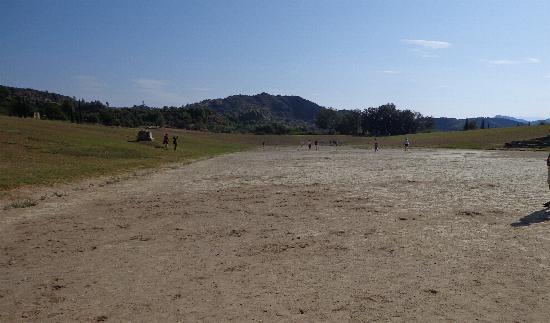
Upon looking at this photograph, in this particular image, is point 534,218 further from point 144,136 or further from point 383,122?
point 383,122

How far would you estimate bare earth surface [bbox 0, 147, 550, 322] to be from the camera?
A: 6.67m

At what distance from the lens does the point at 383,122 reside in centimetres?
17062

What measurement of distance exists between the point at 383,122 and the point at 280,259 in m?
167

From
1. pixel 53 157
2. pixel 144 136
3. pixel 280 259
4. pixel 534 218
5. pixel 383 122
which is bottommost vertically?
pixel 280 259

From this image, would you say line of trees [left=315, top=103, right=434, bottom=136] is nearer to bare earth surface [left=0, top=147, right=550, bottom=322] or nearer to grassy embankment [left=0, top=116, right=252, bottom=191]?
grassy embankment [left=0, top=116, right=252, bottom=191]

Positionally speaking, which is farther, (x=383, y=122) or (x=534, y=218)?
(x=383, y=122)

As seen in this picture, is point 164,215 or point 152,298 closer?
point 152,298

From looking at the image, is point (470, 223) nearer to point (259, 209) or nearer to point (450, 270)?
point (450, 270)

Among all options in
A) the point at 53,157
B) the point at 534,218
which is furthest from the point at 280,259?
the point at 53,157

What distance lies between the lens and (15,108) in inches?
4028

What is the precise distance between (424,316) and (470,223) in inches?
267

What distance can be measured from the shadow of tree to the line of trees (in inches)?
5972

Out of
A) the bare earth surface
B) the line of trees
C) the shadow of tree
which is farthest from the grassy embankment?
the line of trees

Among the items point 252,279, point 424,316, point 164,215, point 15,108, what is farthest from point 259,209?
point 15,108
